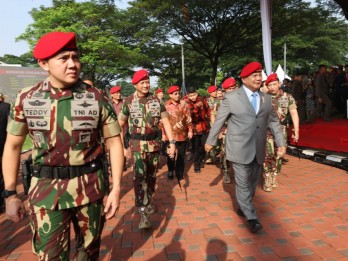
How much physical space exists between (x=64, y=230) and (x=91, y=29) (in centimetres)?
2668

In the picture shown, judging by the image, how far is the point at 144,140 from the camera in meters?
4.16

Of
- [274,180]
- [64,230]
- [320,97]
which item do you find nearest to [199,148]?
[274,180]

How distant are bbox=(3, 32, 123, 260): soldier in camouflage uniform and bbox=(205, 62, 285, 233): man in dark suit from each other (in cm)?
207

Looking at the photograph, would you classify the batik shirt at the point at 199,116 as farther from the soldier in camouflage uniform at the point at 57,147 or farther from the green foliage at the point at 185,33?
the green foliage at the point at 185,33

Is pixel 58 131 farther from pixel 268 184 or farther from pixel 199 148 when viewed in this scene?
pixel 199 148

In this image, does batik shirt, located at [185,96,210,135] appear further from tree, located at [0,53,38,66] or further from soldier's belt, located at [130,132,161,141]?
tree, located at [0,53,38,66]

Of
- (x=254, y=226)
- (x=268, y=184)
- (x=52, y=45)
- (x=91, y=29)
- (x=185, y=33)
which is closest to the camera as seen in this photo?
A: (x=52, y=45)

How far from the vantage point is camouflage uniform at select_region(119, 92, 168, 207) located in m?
4.15

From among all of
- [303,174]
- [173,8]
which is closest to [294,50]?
[173,8]

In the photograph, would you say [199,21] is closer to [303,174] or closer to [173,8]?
[173,8]

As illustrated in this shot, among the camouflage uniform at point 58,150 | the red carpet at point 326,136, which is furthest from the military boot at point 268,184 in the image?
the camouflage uniform at point 58,150

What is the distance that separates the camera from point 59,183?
2.07m

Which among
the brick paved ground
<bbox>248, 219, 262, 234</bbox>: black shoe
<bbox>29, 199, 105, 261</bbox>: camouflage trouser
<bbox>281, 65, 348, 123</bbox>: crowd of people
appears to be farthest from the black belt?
<bbox>281, 65, 348, 123</bbox>: crowd of people

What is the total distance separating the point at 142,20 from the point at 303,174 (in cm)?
2192
